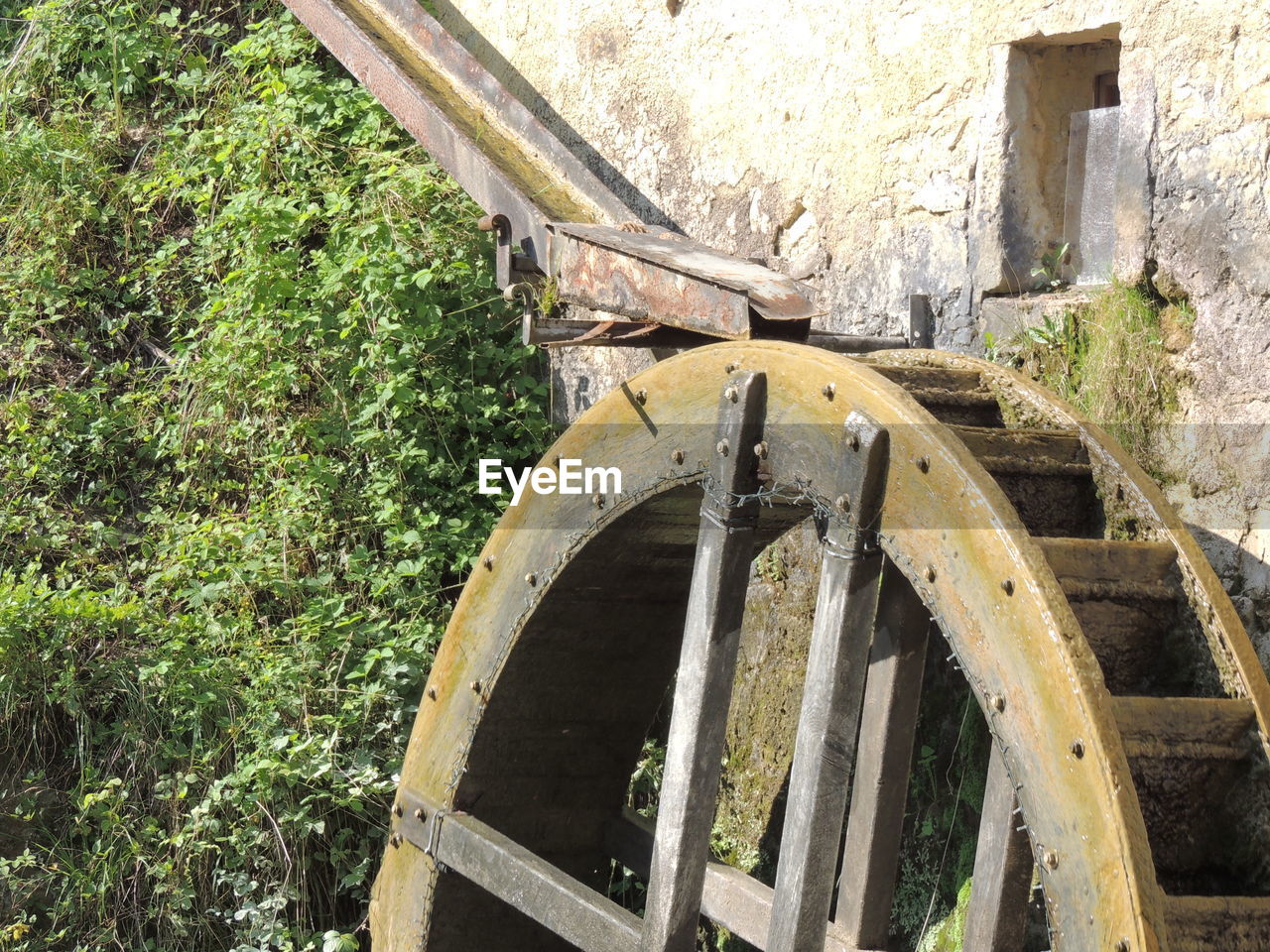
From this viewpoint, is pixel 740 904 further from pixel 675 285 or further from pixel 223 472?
pixel 223 472

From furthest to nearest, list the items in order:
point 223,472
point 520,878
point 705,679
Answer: point 223,472 → point 520,878 → point 705,679

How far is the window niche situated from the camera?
3.06m

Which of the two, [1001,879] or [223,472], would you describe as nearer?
[1001,879]

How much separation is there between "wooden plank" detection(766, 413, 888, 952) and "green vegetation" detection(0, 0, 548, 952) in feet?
5.95

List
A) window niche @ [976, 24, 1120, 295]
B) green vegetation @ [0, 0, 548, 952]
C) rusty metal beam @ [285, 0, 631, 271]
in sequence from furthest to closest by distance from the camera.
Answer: green vegetation @ [0, 0, 548, 952] < rusty metal beam @ [285, 0, 631, 271] < window niche @ [976, 24, 1120, 295]

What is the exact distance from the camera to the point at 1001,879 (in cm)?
239

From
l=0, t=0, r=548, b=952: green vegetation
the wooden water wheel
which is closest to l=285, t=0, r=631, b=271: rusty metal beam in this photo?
l=0, t=0, r=548, b=952: green vegetation

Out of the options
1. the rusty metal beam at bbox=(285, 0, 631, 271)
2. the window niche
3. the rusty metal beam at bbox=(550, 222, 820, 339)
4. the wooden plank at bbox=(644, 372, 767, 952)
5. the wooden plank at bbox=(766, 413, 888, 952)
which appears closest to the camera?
the wooden plank at bbox=(766, 413, 888, 952)

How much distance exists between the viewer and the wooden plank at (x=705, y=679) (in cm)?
255

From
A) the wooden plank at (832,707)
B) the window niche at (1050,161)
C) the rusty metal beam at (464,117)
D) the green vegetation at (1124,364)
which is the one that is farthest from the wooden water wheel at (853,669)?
the rusty metal beam at (464,117)

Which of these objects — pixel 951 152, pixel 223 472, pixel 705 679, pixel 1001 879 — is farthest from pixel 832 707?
pixel 223 472

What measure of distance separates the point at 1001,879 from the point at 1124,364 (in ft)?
3.41

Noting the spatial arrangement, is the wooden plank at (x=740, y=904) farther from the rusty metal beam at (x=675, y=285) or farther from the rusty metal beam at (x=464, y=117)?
the rusty metal beam at (x=464, y=117)

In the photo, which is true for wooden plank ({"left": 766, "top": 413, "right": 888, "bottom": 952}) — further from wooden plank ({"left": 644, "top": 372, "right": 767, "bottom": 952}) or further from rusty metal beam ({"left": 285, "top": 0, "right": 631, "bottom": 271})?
rusty metal beam ({"left": 285, "top": 0, "right": 631, "bottom": 271})
